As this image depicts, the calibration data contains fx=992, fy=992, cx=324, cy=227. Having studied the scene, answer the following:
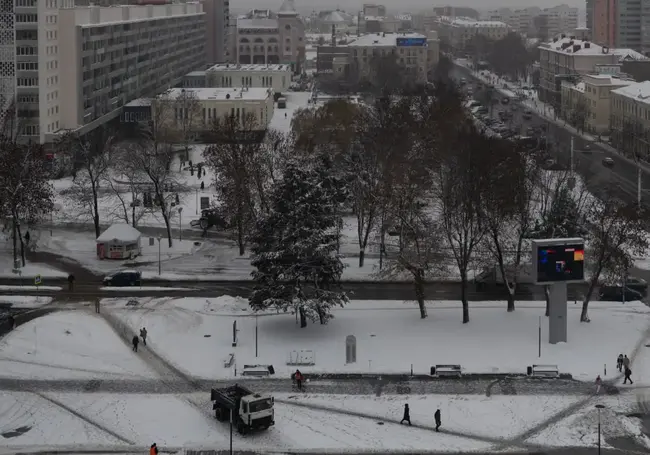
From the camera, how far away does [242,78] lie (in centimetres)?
12181

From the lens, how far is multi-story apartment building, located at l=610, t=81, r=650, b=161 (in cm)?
7594

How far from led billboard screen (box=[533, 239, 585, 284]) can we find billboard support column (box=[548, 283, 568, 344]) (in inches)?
12.5

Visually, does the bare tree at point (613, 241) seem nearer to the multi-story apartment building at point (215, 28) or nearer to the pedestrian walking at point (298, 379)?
the pedestrian walking at point (298, 379)

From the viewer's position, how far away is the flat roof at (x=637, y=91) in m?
78.1

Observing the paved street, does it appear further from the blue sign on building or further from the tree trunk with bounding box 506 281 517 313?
the blue sign on building

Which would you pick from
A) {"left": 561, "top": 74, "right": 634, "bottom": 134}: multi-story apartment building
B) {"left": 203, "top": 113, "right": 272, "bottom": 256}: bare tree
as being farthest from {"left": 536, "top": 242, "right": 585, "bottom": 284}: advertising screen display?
{"left": 561, "top": 74, "right": 634, "bottom": 134}: multi-story apartment building

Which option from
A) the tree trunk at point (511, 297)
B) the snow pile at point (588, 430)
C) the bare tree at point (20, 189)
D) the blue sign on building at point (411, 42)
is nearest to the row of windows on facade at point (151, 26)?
the blue sign on building at point (411, 42)

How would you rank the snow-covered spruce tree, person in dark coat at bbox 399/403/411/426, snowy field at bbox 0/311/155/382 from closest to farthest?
1. person in dark coat at bbox 399/403/411/426
2. snowy field at bbox 0/311/155/382
3. the snow-covered spruce tree

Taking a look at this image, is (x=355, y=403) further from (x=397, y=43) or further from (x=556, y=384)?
(x=397, y=43)

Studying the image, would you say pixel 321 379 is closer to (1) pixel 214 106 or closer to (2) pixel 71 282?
(2) pixel 71 282

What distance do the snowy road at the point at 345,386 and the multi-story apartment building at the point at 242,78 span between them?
305 feet

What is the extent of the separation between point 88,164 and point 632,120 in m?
46.8

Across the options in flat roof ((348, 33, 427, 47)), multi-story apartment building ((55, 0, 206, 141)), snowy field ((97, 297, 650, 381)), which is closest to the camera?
snowy field ((97, 297, 650, 381))

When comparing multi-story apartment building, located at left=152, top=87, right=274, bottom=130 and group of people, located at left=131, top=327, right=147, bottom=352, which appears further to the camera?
multi-story apartment building, located at left=152, top=87, right=274, bottom=130
